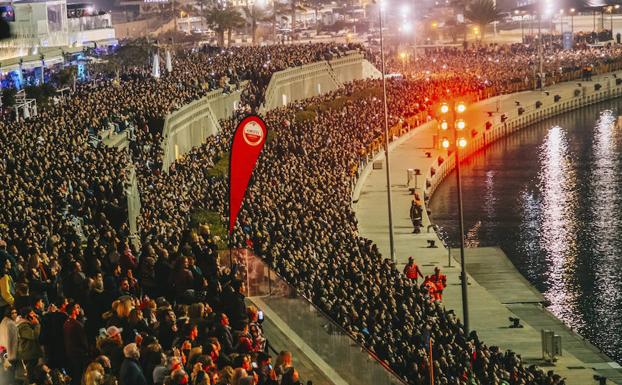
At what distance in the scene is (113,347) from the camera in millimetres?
14586

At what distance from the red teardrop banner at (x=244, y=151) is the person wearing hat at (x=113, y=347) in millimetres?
6039

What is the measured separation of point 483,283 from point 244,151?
24.7 meters

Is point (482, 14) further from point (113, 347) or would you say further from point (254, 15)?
point (113, 347)

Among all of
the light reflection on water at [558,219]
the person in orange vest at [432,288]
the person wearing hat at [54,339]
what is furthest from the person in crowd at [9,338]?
the light reflection on water at [558,219]

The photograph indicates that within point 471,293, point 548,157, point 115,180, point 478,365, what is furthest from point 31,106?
point 548,157

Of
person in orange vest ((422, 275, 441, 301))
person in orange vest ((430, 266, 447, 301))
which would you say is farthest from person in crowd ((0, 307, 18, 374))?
person in orange vest ((430, 266, 447, 301))

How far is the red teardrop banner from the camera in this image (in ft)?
67.2

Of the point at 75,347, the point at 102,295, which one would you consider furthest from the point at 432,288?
the point at 75,347

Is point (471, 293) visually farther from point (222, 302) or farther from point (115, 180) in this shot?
point (222, 302)

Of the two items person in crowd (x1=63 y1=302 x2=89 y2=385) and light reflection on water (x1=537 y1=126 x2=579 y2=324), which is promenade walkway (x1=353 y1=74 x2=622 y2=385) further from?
person in crowd (x1=63 y1=302 x2=89 y2=385)

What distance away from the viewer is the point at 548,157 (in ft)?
269

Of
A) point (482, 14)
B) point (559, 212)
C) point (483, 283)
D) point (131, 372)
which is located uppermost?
point (131, 372)

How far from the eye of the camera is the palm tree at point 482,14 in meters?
160

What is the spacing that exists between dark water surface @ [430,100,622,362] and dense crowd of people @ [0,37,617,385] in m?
7.29
